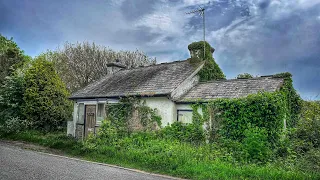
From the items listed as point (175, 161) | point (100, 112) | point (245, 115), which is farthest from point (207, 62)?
point (175, 161)

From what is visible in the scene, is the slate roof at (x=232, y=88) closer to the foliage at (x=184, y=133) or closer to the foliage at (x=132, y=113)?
the foliage at (x=184, y=133)

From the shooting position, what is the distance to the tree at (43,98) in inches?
849

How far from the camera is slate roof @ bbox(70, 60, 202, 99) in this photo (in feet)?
62.2

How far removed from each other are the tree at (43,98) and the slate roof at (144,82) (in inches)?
51.1

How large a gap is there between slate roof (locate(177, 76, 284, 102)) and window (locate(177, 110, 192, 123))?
2.41 feet

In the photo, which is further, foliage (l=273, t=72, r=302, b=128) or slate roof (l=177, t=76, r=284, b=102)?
foliage (l=273, t=72, r=302, b=128)

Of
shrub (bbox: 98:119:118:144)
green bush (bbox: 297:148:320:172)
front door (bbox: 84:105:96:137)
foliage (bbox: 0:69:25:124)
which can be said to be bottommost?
green bush (bbox: 297:148:320:172)

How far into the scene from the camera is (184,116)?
17359 mm

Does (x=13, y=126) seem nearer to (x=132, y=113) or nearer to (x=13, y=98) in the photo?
(x=13, y=98)

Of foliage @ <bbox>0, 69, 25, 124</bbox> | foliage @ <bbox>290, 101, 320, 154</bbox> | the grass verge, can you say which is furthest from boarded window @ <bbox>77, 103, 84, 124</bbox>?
foliage @ <bbox>290, 101, 320, 154</bbox>

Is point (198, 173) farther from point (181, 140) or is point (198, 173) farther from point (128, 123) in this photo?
point (128, 123)

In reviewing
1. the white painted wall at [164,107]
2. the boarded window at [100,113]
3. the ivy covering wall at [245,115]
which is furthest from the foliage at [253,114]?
the boarded window at [100,113]

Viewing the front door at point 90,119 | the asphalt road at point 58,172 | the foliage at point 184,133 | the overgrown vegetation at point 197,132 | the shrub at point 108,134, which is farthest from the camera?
the front door at point 90,119

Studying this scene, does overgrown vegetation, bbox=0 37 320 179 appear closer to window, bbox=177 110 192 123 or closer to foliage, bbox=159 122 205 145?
foliage, bbox=159 122 205 145
